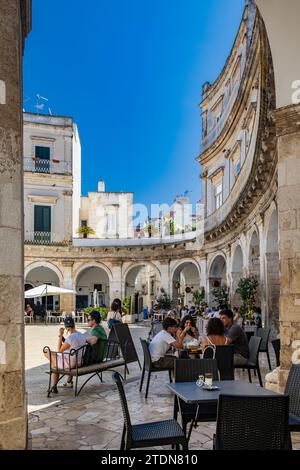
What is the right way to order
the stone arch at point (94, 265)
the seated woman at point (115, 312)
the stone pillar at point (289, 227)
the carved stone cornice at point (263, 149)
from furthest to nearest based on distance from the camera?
the stone arch at point (94, 265), the seated woman at point (115, 312), the carved stone cornice at point (263, 149), the stone pillar at point (289, 227)

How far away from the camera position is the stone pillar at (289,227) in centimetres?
587

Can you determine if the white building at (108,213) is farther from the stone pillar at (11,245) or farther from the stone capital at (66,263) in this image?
the stone pillar at (11,245)

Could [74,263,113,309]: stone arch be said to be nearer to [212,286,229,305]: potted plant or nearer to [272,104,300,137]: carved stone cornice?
[212,286,229,305]: potted plant

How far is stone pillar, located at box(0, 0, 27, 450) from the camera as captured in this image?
11.0 feet

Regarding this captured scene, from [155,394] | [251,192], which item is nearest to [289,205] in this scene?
[155,394]

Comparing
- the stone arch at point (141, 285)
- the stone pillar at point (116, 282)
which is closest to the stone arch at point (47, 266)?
the stone pillar at point (116, 282)

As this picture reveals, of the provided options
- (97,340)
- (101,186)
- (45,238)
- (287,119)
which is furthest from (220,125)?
(101,186)

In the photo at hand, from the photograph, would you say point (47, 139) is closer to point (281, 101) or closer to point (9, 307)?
point (281, 101)

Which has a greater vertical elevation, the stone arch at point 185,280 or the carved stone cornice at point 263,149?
the carved stone cornice at point 263,149

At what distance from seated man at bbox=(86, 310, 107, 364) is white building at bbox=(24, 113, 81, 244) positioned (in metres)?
21.8

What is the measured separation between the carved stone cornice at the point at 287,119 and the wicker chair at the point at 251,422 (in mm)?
3992

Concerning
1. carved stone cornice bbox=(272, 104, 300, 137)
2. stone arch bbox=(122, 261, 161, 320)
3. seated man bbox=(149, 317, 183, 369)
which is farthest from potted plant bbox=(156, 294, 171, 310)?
carved stone cornice bbox=(272, 104, 300, 137)
